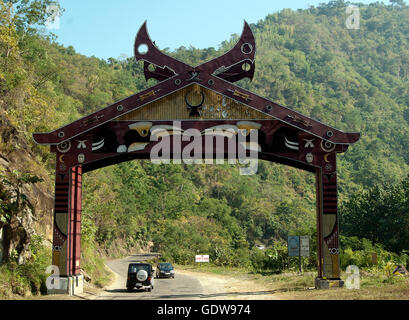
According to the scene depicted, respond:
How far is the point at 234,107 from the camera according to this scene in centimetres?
1961

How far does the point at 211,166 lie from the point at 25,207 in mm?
79753

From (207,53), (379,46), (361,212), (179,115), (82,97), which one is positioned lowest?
(361,212)

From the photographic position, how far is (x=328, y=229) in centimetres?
1895

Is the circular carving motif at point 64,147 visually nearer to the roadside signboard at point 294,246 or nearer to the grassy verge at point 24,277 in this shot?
the grassy verge at point 24,277

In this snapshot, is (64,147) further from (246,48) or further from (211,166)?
(211,166)

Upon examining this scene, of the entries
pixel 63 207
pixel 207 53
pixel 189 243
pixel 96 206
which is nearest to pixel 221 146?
pixel 63 207

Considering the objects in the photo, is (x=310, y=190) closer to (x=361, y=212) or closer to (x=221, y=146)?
(x=361, y=212)

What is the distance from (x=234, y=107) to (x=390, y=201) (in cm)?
3080

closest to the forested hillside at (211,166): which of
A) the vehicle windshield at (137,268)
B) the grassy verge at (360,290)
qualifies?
the vehicle windshield at (137,268)

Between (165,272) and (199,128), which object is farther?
(165,272)

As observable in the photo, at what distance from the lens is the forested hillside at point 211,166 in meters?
36.8

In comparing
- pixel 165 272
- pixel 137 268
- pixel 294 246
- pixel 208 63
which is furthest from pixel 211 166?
pixel 208 63

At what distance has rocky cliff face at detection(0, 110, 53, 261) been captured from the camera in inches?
716

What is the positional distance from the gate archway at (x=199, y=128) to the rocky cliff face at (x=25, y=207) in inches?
67.0
